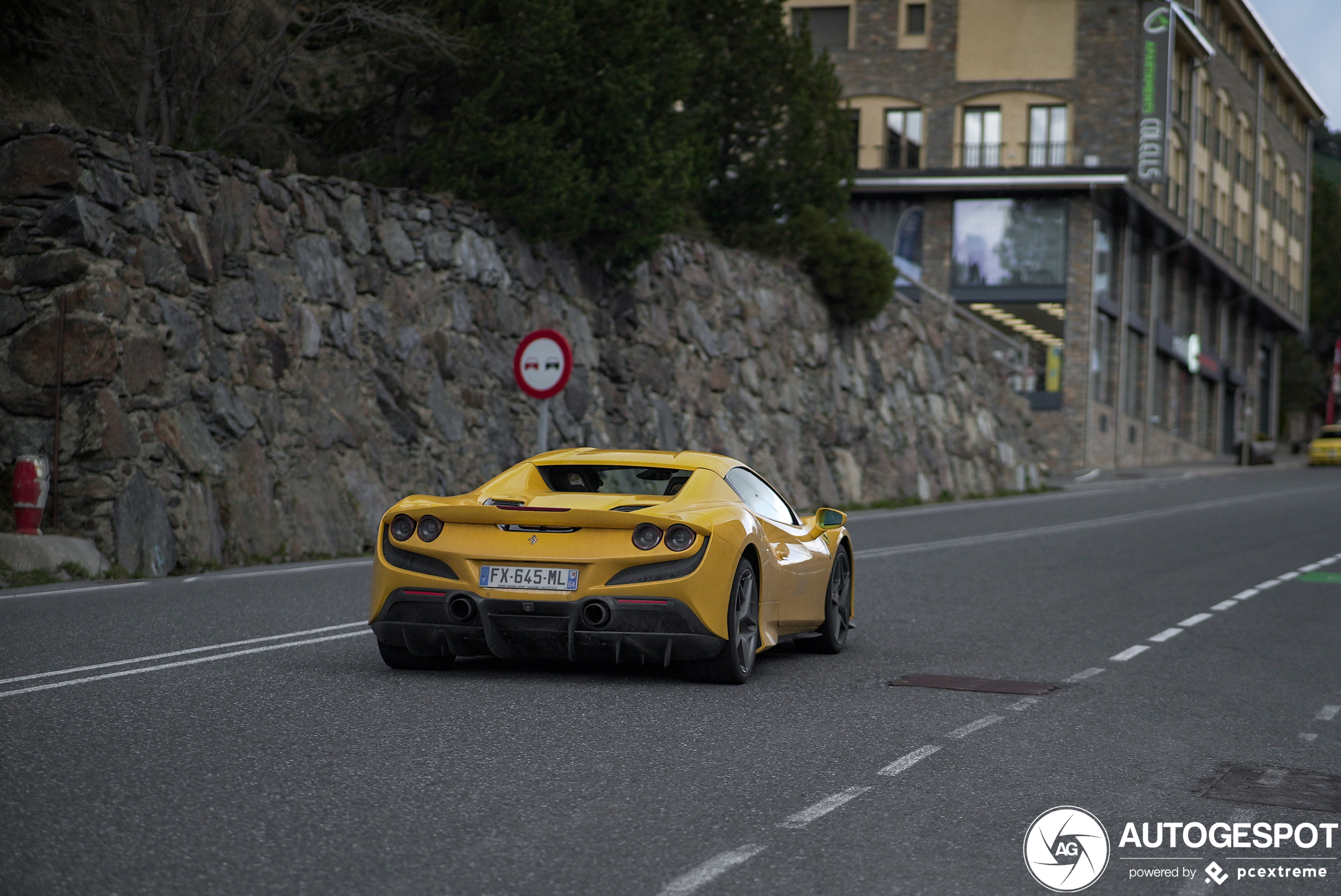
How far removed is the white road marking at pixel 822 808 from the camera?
5.18 m

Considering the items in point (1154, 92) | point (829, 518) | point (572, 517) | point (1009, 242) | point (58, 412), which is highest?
point (1154, 92)

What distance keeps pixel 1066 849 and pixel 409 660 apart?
14.1 feet

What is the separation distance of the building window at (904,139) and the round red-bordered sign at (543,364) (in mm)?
37205

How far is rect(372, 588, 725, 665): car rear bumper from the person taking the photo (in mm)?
7773

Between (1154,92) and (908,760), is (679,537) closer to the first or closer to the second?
(908,760)

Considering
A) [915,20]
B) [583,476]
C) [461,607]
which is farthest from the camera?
[915,20]

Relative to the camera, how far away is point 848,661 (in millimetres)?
9594

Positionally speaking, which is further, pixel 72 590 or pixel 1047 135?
pixel 1047 135

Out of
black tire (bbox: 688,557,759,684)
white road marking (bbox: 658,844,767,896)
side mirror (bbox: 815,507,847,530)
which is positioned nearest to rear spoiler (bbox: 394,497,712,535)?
black tire (bbox: 688,557,759,684)

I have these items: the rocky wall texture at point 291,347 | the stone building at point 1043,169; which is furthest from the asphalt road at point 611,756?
the stone building at point 1043,169

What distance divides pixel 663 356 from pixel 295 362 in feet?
31.6

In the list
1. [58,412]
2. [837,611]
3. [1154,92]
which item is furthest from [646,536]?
[1154,92]

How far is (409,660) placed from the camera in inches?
330

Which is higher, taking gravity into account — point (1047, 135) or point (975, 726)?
point (1047, 135)
